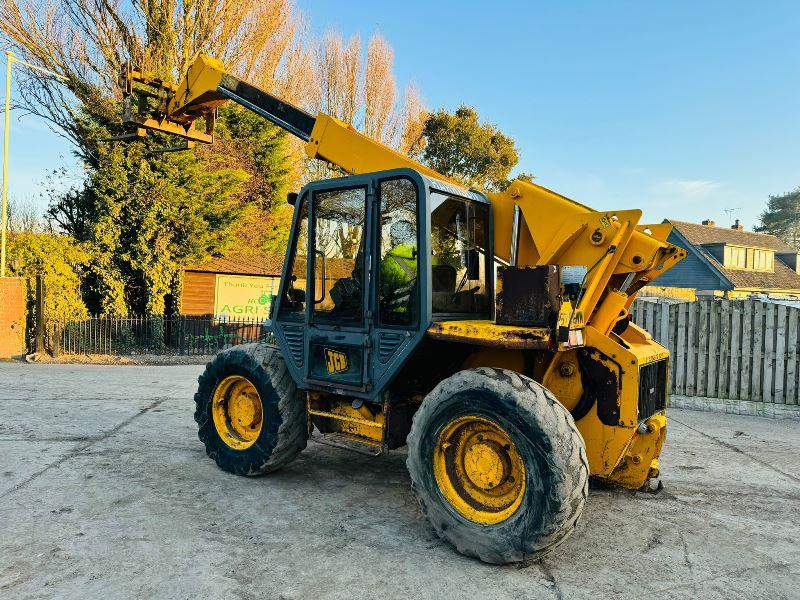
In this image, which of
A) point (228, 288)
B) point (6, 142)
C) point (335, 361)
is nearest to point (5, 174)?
point (6, 142)

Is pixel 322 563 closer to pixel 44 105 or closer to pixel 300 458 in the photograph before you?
pixel 300 458

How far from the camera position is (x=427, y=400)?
3840 mm

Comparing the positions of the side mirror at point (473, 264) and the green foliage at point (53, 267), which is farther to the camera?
the green foliage at point (53, 267)

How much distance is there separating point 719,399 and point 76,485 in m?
9.32

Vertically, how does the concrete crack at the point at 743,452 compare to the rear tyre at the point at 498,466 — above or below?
below

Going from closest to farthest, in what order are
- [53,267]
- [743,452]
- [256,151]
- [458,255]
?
[458,255]
[743,452]
[53,267]
[256,151]

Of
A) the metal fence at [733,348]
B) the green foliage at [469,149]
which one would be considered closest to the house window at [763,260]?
the green foliage at [469,149]

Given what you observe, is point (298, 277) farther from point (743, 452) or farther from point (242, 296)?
point (242, 296)

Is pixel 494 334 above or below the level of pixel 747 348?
above

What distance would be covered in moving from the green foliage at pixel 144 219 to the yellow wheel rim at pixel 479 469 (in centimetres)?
1409

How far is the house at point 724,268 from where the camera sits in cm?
3262

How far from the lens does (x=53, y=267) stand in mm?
14812

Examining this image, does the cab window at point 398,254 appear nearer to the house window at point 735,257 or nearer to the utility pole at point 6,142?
the utility pole at point 6,142

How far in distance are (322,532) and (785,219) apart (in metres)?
68.0
